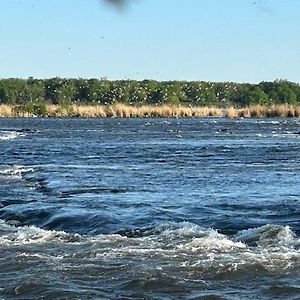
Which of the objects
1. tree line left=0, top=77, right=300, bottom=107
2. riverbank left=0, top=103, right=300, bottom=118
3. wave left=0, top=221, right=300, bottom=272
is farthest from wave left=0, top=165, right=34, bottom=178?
tree line left=0, top=77, right=300, bottom=107

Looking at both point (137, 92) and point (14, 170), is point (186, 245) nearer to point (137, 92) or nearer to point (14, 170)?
point (14, 170)

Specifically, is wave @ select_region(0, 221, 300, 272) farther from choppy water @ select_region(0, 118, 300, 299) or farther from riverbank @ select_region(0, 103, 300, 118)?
riverbank @ select_region(0, 103, 300, 118)

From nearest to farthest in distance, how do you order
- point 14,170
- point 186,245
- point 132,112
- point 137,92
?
1. point 186,245
2. point 14,170
3. point 132,112
4. point 137,92

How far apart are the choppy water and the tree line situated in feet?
456

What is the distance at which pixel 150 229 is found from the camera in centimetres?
1479

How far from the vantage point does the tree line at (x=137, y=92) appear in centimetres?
17112

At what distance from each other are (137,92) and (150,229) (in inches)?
6297

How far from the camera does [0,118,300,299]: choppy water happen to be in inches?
406

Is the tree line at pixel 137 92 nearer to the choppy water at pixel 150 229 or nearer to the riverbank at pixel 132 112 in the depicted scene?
the riverbank at pixel 132 112

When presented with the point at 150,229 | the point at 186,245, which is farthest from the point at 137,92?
the point at 186,245

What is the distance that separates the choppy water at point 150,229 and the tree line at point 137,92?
138842mm

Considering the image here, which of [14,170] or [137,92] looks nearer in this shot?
[14,170]

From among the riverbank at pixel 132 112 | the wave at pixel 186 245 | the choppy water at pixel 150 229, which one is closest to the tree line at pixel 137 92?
the riverbank at pixel 132 112

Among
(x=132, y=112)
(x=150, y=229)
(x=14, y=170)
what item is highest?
(x=150, y=229)
